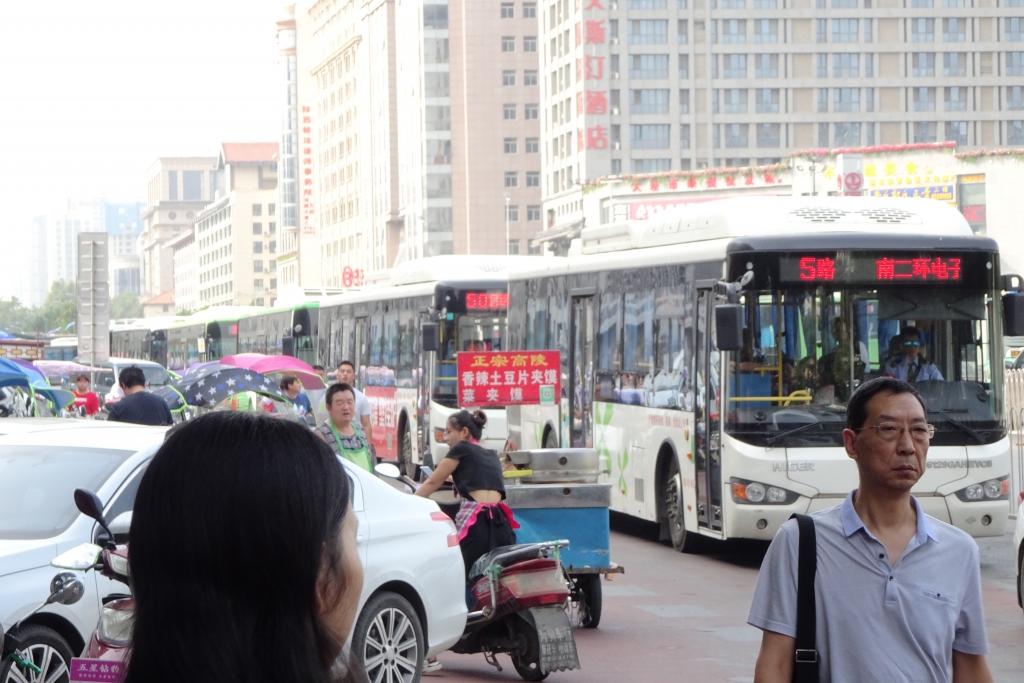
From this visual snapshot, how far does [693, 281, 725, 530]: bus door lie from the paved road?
608 millimetres

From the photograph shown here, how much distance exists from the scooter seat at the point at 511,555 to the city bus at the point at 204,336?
1342 inches

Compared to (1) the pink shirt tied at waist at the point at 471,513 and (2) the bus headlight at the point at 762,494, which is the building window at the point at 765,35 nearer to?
(2) the bus headlight at the point at 762,494

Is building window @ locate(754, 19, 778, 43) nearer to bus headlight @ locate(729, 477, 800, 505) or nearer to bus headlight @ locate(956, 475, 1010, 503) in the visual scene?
bus headlight @ locate(956, 475, 1010, 503)

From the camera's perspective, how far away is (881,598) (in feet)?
12.7

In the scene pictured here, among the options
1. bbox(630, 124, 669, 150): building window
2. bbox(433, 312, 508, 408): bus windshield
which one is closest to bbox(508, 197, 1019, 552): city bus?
bbox(433, 312, 508, 408): bus windshield

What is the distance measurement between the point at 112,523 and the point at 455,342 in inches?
668

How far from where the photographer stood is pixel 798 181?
79.9 metres

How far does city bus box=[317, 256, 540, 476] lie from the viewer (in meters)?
23.9

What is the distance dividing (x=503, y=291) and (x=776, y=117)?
294ft

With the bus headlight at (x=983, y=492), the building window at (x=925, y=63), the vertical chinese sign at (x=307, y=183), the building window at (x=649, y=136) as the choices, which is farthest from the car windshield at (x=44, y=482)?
the vertical chinese sign at (x=307, y=183)

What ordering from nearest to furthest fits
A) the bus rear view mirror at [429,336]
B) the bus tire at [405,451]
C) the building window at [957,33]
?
1. the bus rear view mirror at [429,336]
2. the bus tire at [405,451]
3. the building window at [957,33]

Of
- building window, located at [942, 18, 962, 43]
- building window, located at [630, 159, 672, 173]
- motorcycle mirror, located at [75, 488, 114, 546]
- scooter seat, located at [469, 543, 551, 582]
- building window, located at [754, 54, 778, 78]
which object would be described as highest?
building window, located at [942, 18, 962, 43]

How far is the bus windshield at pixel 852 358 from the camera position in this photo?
541 inches

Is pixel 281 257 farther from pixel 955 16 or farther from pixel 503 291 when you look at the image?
pixel 503 291
